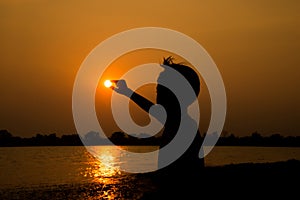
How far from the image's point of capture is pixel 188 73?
15.6m

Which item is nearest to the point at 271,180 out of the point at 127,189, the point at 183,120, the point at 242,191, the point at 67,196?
the point at 242,191

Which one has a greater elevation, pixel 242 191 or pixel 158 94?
pixel 158 94

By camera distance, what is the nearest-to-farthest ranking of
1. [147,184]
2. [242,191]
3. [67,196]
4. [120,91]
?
[242,191] → [120,91] → [147,184] → [67,196]

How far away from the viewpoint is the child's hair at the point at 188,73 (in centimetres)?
1562

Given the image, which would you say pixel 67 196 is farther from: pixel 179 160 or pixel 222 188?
pixel 222 188

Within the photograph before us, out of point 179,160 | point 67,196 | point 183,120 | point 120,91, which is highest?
point 120,91

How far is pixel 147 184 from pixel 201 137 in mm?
4870

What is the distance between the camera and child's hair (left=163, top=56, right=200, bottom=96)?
15625 millimetres

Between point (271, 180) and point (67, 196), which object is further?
point (67, 196)

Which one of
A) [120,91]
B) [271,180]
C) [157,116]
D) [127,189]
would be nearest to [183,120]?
[157,116]

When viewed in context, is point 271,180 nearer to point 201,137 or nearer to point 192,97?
point 201,137

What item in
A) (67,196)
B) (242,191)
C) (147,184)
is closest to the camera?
(242,191)

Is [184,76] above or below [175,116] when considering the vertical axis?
above

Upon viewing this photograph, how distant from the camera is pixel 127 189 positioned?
21.0 meters
